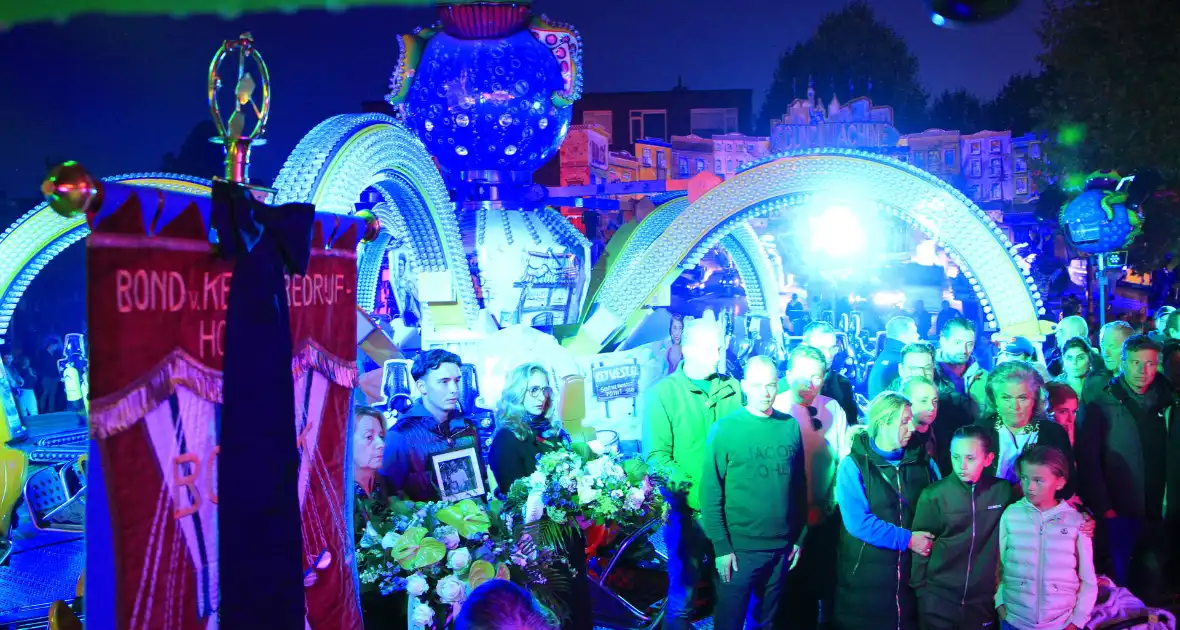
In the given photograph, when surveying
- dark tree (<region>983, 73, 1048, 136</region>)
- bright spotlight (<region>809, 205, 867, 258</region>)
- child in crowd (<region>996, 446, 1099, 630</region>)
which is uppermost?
dark tree (<region>983, 73, 1048, 136</region>)

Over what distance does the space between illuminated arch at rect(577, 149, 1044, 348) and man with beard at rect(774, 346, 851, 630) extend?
1762mm

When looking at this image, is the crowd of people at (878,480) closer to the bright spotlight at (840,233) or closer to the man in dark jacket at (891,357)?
the man in dark jacket at (891,357)

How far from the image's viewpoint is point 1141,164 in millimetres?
12781

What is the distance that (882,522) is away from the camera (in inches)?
155

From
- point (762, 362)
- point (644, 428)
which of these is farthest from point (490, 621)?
point (644, 428)

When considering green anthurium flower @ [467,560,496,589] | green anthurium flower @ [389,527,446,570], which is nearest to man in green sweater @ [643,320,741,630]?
green anthurium flower @ [467,560,496,589]

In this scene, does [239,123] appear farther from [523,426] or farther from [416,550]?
[523,426]

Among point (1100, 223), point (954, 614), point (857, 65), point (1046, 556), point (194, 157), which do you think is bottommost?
point (954, 614)

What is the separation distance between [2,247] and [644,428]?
13.7ft

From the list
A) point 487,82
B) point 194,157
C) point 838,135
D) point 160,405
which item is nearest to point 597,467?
point 160,405

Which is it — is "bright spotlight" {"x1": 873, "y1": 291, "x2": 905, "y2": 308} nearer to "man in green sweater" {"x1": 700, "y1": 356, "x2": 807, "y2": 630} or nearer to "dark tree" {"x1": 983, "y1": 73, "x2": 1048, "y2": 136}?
"dark tree" {"x1": 983, "y1": 73, "x2": 1048, "y2": 136}

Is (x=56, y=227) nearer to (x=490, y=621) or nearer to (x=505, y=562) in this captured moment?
(x=505, y=562)

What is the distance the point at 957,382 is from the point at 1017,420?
118cm

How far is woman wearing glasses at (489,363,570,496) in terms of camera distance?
4055 mm
